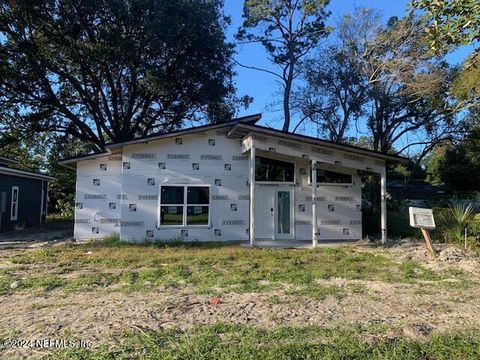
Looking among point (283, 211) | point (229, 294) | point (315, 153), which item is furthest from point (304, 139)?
point (229, 294)

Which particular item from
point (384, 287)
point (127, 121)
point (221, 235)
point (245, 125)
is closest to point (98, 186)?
point (221, 235)

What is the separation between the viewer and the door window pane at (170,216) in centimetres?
1397

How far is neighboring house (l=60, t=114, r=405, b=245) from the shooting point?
45.3ft

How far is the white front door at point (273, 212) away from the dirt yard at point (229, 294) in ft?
10.4

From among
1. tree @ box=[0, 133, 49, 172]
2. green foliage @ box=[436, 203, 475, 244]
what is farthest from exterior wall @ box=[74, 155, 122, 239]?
tree @ box=[0, 133, 49, 172]

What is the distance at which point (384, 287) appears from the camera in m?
7.24

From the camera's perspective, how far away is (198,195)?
46.6ft

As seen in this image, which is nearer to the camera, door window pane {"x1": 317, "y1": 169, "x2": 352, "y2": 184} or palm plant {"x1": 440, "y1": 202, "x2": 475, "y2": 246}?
palm plant {"x1": 440, "y1": 202, "x2": 475, "y2": 246}

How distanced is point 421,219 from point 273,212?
5.30 m

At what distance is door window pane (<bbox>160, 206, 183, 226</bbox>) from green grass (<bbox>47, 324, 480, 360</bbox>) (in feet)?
30.5

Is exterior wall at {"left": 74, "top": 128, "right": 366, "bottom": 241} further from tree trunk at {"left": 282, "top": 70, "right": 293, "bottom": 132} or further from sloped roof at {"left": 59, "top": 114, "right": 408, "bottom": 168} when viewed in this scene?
tree trunk at {"left": 282, "top": 70, "right": 293, "bottom": 132}

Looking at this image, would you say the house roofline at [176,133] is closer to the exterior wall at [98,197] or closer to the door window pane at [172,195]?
the exterior wall at [98,197]

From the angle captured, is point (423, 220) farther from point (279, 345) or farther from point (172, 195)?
point (172, 195)

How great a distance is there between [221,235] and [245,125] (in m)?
3.99
